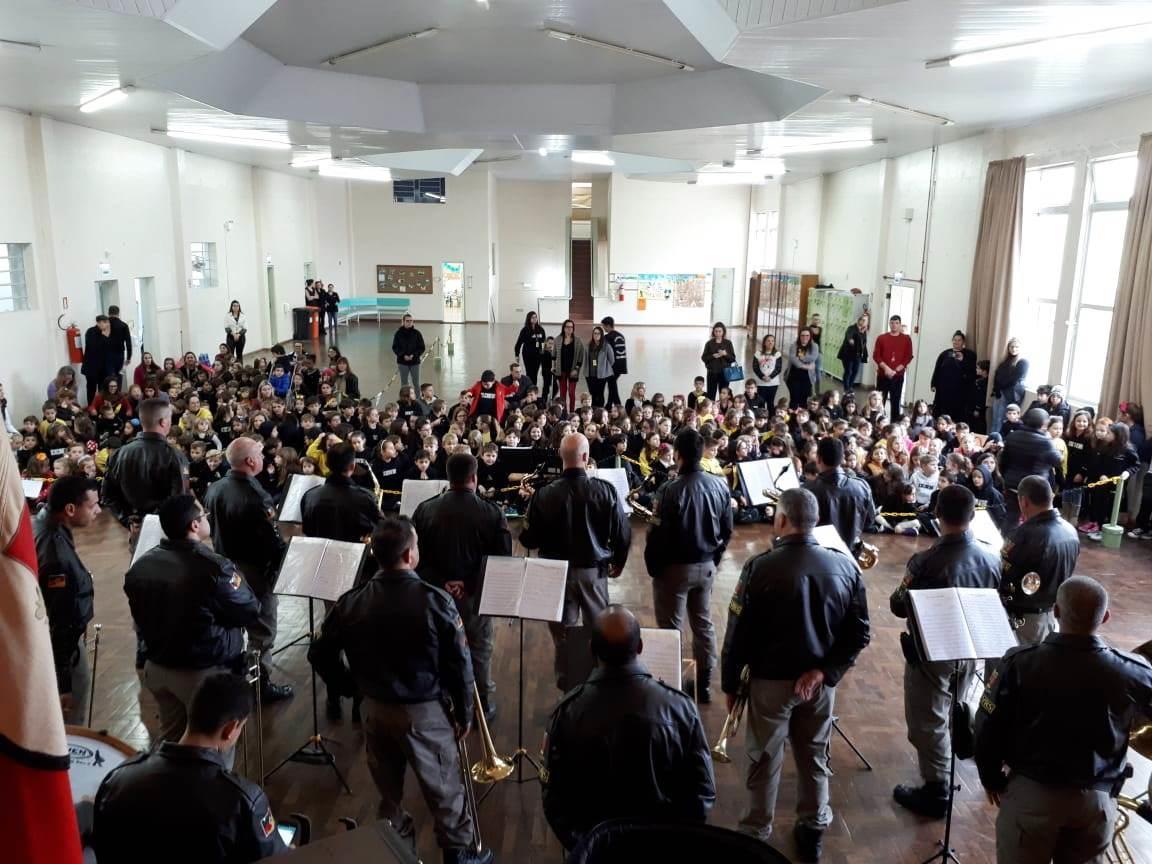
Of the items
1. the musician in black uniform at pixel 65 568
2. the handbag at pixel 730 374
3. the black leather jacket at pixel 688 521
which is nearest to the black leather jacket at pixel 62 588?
the musician in black uniform at pixel 65 568

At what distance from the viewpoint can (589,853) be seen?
1.82 metres

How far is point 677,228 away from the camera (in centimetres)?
2817

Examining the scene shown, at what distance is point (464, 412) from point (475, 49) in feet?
17.4

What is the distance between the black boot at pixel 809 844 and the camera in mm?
4263

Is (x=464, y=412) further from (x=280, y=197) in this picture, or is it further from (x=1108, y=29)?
(x=280, y=197)

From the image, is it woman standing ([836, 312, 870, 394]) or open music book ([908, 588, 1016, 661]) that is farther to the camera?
woman standing ([836, 312, 870, 394])

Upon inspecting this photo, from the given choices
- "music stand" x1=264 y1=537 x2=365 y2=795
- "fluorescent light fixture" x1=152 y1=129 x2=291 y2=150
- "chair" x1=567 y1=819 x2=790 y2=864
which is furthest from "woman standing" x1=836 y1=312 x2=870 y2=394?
"chair" x1=567 y1=819 x2=790 y2=864

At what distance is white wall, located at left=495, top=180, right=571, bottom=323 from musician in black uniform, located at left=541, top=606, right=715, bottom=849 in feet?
92.9

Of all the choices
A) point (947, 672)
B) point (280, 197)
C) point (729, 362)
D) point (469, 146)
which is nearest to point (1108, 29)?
point (947, 672)

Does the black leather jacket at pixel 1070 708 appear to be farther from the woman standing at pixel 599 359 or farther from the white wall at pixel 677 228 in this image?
the white wall at pixel 677 228

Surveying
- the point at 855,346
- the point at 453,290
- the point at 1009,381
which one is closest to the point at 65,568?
the point at 1009,381

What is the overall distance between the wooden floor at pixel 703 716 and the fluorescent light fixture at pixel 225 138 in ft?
27.4

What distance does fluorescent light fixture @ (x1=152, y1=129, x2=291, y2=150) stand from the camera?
14.5 meters

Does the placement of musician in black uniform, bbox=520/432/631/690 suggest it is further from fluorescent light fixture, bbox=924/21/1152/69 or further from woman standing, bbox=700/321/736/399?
woman standing, bbox=700/321/736/399
